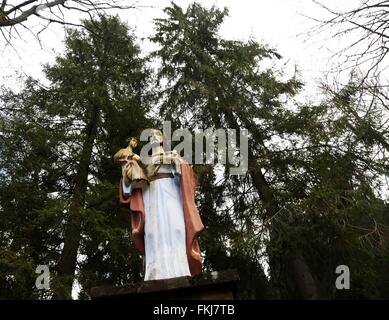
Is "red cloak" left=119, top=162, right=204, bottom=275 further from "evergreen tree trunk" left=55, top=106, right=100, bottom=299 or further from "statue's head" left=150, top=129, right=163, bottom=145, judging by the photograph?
"evergreen tree trunk" left=55, top=106, right=100, bottom=299

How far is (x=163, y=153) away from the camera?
215 inches

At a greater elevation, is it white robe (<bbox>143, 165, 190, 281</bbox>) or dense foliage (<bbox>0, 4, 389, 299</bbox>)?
dense foliage (<bbox>0, 4, 389, 299</bbox>)

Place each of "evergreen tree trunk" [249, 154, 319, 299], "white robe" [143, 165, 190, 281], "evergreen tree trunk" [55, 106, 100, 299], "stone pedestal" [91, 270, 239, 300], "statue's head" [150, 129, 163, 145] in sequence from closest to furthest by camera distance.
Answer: "stone pedestal" [91, 270, 239, 300], "white robe" [143, 165, 190, 281], "statue's head" [150, 129, 163, 145], "evergreen tree trunk" [55, 106, 100, 299], "evergreen tree trunk" [249, 154, 319, 299]

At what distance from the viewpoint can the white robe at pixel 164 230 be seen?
470 centimetres

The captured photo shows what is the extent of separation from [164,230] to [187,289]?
1256 millimetres

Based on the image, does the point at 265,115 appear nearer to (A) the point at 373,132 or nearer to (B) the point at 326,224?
(B) the point at 326,224

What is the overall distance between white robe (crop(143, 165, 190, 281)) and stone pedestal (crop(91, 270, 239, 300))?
2.73ft

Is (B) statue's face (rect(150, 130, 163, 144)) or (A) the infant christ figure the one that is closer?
(A) the infant christ figure

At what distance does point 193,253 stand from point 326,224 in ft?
20.2

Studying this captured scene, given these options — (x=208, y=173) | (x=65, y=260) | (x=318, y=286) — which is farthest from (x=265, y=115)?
(x=65, y=260)

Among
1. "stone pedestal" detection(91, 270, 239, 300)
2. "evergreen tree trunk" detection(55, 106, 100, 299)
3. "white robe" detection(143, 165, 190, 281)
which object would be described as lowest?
"stone pedestal" detection(91, 270, 239, 300)

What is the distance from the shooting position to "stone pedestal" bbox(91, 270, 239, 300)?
370 cm

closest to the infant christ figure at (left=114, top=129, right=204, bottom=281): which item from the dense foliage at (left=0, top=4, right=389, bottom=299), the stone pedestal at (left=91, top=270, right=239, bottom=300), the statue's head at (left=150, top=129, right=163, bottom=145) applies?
the statue's head at (left=150, top=129, right=163, bottom=145)

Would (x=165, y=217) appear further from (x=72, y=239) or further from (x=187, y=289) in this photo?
(x=72, y=239)
